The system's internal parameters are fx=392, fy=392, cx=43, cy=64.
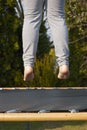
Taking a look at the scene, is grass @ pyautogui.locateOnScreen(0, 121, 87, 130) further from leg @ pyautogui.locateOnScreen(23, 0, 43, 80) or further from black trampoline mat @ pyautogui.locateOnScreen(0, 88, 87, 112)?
black trampoline mat @ pyautogui.locateOnScreen(0, 88, 87, 112)

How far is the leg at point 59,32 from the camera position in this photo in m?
2.19

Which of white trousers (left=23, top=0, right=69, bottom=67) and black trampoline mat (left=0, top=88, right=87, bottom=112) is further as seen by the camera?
black trampoline mat (left=0, top=88, right=87, bottom=112)

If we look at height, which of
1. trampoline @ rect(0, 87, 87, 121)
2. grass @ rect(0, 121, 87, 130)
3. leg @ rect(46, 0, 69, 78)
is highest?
leg @ rect(46, 0, 69, 78)

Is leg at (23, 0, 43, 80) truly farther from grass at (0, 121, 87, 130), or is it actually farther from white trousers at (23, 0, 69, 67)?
grass at (0, 121, 87, 130)

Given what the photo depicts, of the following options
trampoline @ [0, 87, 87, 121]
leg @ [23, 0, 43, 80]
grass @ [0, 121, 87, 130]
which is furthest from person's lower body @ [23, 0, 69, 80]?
trampoline @ [0, 87, 87, 121]

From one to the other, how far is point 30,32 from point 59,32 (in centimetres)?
16

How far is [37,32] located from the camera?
2219mm

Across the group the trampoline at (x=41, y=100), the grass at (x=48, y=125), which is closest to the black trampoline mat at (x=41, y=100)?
A: the trampoline at (x=41, y=100)

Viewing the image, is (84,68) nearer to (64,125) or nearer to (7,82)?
(7,82)

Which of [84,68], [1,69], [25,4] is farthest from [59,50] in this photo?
[84,68]

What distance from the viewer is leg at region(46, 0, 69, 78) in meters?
2.19

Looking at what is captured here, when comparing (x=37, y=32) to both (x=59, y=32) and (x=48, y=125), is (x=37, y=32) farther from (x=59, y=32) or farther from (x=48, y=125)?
(x=48, y=125)

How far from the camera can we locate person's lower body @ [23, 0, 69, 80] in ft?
7.18

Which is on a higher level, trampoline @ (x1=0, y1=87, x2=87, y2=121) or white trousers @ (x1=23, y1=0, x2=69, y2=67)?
white trousers @ (x1=23, y1=0, x2=69, y2=67)
